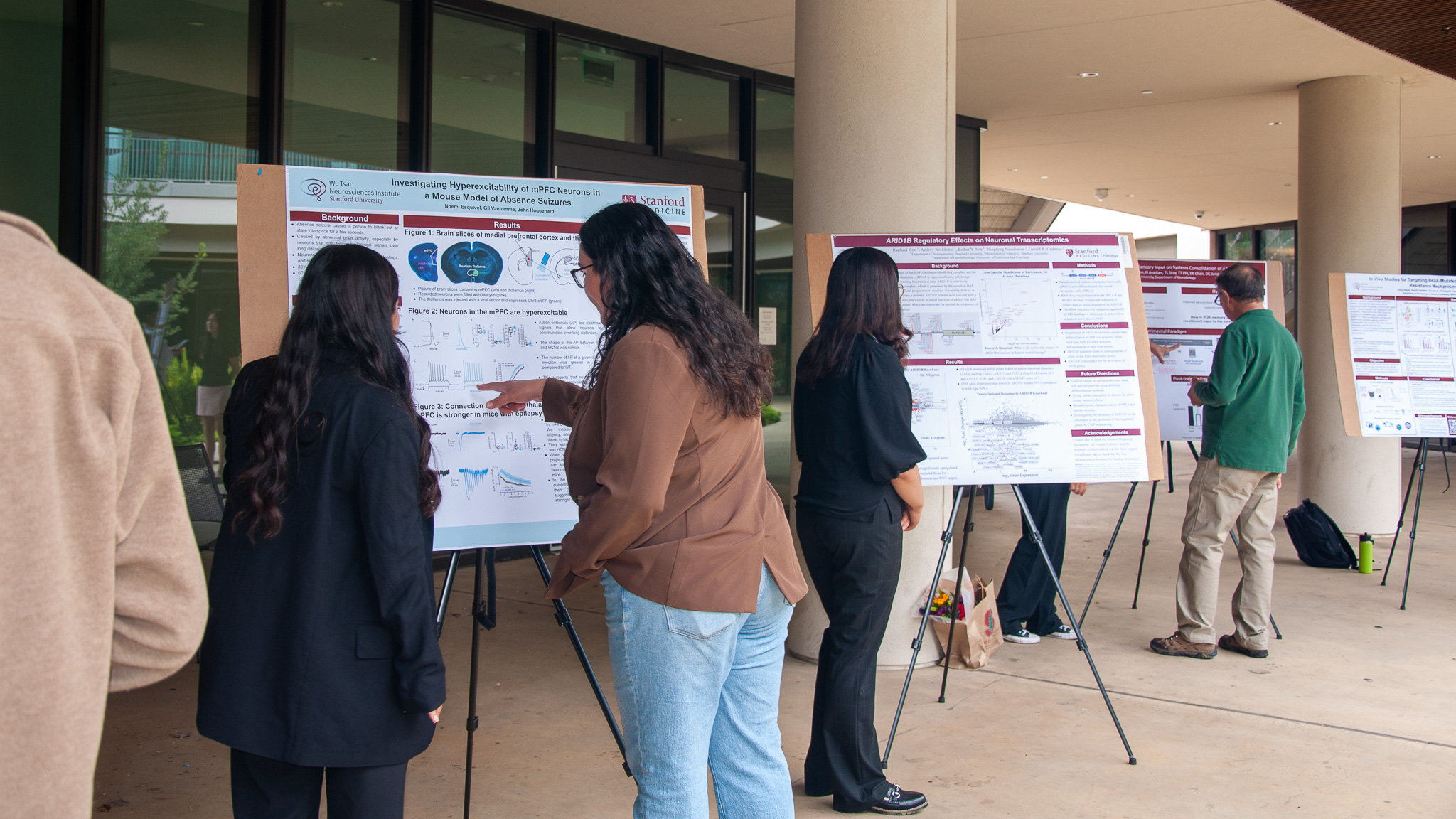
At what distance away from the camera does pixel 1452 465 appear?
40.1ft

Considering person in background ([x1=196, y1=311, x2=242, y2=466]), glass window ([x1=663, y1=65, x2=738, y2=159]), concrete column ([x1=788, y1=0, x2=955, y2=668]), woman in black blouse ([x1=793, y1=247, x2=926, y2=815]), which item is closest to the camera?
woman in black blouse ([x1=793, y1=247, x2=926, y2=815])

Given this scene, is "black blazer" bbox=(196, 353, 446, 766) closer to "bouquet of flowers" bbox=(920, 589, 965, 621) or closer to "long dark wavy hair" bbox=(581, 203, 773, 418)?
"long dark wavy hair" bbox=(581, 203, 773, 418)

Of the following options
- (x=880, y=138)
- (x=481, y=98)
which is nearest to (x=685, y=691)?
(x=880, y=138)

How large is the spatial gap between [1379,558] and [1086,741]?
4.50m

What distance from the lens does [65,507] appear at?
3.10 feet

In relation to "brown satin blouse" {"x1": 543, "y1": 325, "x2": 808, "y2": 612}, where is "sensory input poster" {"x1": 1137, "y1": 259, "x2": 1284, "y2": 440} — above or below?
above

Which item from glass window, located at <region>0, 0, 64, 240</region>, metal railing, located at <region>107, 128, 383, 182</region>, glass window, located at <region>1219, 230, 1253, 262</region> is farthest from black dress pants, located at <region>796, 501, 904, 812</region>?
glass window, located at <region>1219, 230, 1253, 262</region>

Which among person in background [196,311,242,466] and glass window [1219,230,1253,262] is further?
glass window [1219,230,1253,262]

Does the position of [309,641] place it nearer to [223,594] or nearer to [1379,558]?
[223,594]

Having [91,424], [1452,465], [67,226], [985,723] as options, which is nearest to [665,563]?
[91,424]

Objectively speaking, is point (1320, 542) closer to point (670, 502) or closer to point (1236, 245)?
point (670, 502)

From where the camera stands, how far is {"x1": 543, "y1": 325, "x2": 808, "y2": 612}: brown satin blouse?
179 cm

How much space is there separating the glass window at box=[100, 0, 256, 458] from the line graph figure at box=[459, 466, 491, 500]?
2911mm

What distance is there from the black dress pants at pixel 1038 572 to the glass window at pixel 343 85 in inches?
149
